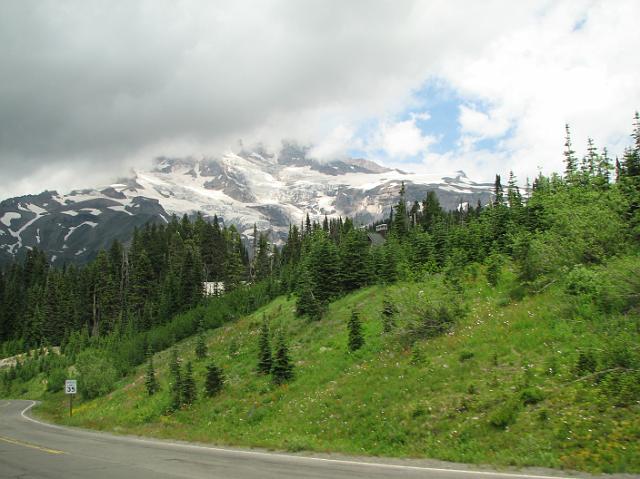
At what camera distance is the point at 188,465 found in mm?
12727

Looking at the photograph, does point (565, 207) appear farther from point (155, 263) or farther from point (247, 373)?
point (155, 263)

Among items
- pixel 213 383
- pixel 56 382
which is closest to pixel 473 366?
pixel 213 383

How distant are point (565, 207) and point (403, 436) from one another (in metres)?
14.4

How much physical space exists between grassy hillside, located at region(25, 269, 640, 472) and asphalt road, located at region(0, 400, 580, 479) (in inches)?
43.8

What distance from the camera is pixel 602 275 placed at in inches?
643

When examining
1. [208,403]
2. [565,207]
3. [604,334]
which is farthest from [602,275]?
[208,403]

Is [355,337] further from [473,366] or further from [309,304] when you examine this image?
[309,304]

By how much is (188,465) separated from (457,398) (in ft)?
28.1

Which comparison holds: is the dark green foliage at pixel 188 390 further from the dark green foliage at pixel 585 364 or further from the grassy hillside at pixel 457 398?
the dark green foliage at pixel 585 364

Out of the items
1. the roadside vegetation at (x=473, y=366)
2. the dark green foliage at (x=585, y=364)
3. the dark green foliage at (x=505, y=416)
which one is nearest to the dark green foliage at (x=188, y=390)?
the roadside vegetation at (x=473, y=366)

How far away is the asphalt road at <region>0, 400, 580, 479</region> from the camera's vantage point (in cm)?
1053

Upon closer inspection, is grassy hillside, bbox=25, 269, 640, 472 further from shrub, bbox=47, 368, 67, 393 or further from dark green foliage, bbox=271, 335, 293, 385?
shrub, bbox=47, 368, 67, 393

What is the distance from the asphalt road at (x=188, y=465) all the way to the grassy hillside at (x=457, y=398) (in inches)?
43.8

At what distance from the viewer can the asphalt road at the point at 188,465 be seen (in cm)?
1053
